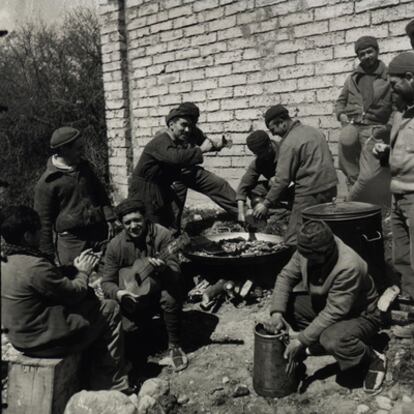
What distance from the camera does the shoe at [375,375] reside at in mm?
4297

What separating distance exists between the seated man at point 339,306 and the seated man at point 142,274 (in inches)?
44.5

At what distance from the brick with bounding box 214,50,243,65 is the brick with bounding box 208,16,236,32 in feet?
1.57

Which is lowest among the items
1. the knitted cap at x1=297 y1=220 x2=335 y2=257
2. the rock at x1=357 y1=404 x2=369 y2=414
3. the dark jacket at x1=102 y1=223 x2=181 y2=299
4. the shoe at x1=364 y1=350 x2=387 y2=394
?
the rock at x1=357 y1=404 x2=369 y2=414

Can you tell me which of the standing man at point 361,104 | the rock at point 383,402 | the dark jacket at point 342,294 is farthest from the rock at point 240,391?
the standing man at point 361,104

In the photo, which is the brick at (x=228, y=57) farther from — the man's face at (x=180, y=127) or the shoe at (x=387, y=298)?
the shoe at (x=387, y=298)

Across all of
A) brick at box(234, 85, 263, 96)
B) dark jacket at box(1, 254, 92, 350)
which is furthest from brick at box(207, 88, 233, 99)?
dark jacket at box(1, 254, 92, 350)

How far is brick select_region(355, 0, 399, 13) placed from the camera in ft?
25.2

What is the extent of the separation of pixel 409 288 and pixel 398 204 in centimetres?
88

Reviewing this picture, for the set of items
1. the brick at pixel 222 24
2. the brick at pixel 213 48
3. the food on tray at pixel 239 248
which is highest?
the brick at pixel 222 24

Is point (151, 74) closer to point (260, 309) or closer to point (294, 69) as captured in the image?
point (294, 69)

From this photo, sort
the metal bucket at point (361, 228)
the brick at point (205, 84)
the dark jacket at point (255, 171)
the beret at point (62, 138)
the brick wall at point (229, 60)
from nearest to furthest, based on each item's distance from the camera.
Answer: the metal bucket at point (361, 228) → the beret at point (62, 138) → the dark jacket at point (255, 171) → the brick wall at point (229, 60) → the brick at point (205, 84)

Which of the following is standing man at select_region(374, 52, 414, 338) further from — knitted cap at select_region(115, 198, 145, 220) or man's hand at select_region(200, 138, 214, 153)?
man's hand at select_region(200, 138, 214, 153)

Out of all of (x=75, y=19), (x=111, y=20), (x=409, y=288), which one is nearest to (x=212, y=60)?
(x=111, y=20)

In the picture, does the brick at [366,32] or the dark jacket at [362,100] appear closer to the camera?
the dark jacket at [362,100]
